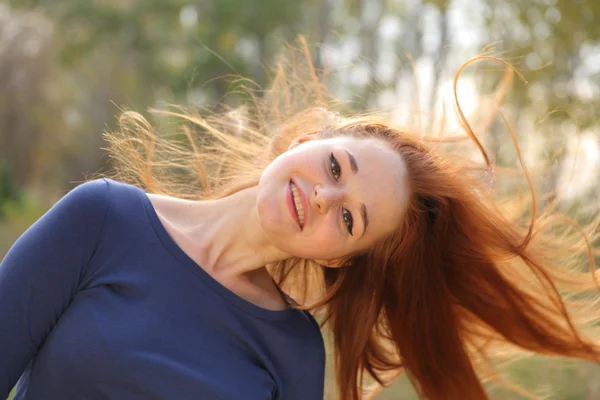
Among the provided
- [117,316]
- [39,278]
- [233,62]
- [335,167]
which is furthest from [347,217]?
[233,62]

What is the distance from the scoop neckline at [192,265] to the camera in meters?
2.59

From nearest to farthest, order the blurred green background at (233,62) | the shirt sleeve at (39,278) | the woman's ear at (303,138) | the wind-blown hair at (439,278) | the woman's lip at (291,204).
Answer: the shirt sleeve at (39,278), the woman's lip at (291,204), the woman's ear at (303,138), the wind-blown hair at (439,278), the blurred green background at (233,62)

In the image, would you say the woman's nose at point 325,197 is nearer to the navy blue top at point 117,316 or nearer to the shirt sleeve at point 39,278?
the navy blue top at point 117,316

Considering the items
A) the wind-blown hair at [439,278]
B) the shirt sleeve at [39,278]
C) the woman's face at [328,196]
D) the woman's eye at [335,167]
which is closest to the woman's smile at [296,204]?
the woman's face at [328,196]

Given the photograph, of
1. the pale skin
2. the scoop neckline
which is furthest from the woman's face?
the scoop neckline

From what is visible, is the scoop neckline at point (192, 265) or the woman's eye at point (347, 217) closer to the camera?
the scoop neckline at point (192, 265)

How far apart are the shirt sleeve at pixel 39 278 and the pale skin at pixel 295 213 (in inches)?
12.5

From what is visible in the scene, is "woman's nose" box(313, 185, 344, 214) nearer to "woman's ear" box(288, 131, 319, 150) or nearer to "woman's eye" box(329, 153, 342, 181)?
"woman's eye" box(329, 153, 342, 181)

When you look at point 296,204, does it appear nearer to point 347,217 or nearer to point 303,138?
point 347,217

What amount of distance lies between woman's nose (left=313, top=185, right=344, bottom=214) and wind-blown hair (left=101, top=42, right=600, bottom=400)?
416mm

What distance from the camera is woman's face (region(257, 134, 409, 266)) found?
260cm

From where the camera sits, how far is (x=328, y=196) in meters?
2.61

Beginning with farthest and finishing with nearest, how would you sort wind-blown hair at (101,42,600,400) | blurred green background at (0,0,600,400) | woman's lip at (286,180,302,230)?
1. blurred green background at (0,0,600,400)
2. wind-blown hair at (101,42,600,400)
3. woman's lip at (286,180,302,230)

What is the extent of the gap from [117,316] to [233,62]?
45.6 ft
